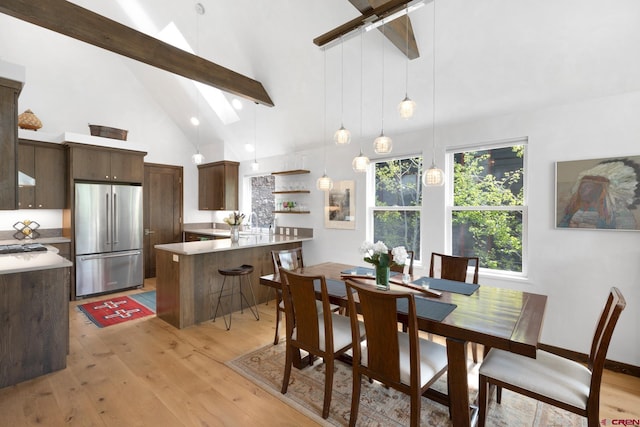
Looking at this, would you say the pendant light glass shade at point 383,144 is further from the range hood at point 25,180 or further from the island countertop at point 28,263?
the range hood at point 25,180

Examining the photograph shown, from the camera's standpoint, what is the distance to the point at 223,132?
565cm

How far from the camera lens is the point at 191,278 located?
363cm

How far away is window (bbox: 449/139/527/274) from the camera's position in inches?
127

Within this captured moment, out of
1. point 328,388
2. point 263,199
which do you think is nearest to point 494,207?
point 328,388

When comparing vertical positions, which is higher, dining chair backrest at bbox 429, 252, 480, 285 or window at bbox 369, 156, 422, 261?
window at bbox 369, 156, 422, 261

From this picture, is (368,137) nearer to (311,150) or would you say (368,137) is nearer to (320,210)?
(311,150)

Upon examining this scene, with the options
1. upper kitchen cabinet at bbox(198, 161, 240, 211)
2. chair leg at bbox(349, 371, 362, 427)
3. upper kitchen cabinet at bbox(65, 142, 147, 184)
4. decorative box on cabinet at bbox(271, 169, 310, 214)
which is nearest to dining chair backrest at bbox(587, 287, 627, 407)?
chair leg at bbox(349, 371, 362, 427)

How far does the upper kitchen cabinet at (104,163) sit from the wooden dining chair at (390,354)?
15.4 ft

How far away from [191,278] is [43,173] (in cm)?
293

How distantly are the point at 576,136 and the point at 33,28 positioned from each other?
7.18 m

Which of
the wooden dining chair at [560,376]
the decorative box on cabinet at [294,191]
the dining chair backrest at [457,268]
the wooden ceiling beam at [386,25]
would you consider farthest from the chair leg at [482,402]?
the decorative box on cabinet at [294,191]

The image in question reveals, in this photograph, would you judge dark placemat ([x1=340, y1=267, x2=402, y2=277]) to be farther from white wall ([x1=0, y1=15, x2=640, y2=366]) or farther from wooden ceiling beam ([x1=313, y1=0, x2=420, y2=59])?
wooden ceiling beam ([x1=313, y1=0, x2=420, y2=59])

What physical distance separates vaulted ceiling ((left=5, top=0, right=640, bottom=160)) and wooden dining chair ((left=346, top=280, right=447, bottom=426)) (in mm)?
2080

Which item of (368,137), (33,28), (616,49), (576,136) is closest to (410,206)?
(368,137)
